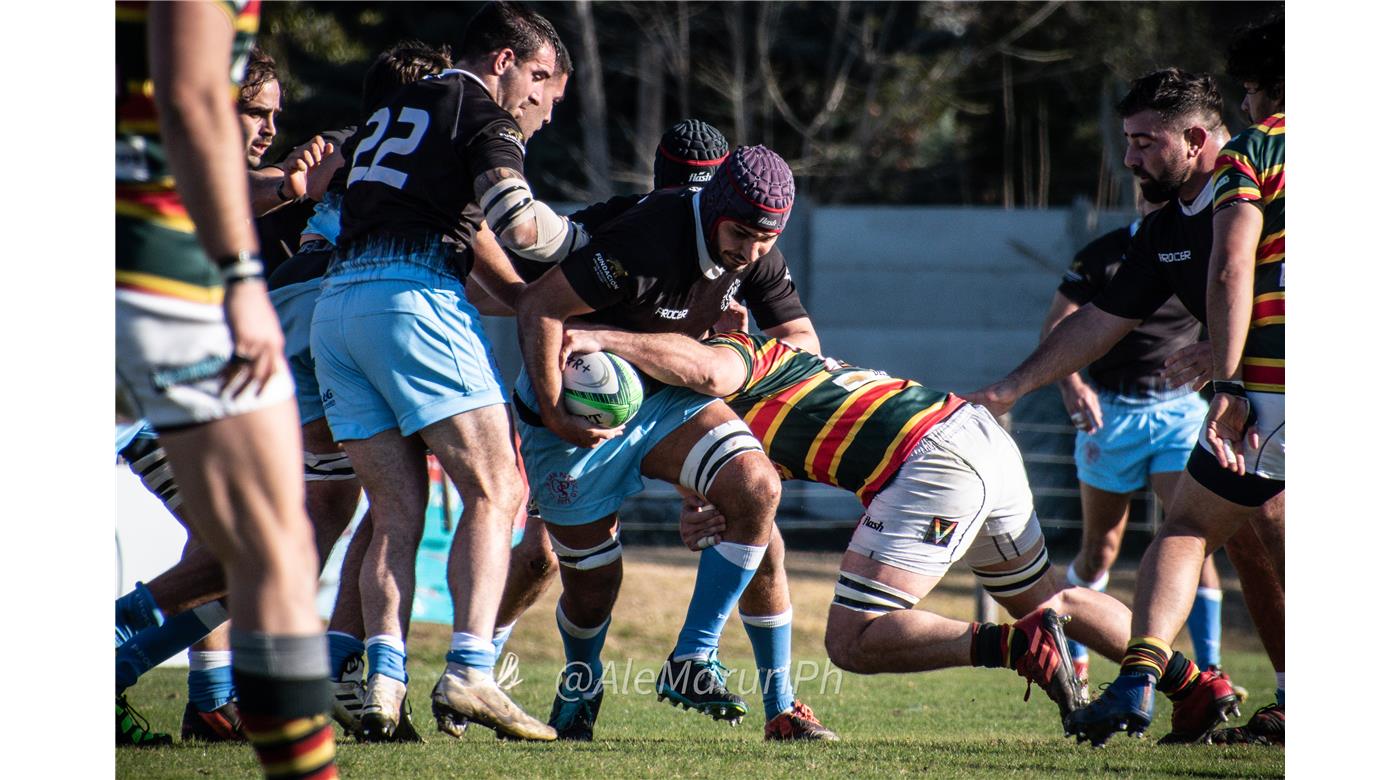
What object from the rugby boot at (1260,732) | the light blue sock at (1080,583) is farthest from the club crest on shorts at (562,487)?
the light blue sock at (1080,583)

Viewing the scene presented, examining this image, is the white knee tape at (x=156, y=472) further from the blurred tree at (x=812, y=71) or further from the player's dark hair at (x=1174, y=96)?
the blurred tree at (x=812, y=71)

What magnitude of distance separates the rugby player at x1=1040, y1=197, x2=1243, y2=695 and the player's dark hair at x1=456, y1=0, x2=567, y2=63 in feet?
9.85

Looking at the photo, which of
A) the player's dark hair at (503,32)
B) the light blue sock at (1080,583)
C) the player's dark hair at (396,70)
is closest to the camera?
the player's dark hair at (503,32)

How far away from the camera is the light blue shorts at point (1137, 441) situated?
20.7 ft

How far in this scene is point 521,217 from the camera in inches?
149

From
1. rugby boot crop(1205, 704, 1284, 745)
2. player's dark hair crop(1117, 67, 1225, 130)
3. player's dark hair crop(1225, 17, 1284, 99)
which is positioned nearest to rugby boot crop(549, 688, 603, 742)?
rugby boot crop(1205, 704, 1284, 745)

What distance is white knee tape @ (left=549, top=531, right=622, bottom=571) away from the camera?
451 centimetres

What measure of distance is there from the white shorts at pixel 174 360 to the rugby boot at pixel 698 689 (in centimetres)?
212

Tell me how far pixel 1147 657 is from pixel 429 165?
8.30 feet

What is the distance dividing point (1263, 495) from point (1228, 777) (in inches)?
33.9

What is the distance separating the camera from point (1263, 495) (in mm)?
4098

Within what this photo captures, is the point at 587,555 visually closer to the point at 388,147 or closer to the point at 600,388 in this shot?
the point at 600,388

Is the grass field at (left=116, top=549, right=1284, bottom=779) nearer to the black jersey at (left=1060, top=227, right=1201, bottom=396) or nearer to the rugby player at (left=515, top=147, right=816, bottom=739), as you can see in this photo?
the rugby player at (left=515, top=147, right=816, bottom=739)

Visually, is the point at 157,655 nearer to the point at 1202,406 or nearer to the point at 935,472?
the point at 935,472
